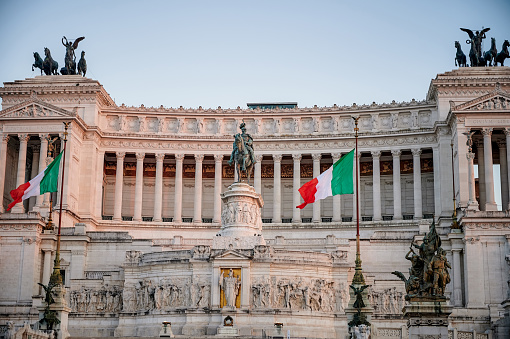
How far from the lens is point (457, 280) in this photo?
59.3 metres

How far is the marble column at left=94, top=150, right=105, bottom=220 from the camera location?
260 feet

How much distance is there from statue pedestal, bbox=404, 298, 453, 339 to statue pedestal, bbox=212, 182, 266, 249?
72.6ft

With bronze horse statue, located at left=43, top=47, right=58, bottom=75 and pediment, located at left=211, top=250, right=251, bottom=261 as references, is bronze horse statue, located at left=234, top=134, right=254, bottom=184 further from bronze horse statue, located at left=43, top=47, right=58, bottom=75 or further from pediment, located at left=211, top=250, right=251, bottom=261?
bronze horse statue, located at left=43, top=47, right=58, bottom=75

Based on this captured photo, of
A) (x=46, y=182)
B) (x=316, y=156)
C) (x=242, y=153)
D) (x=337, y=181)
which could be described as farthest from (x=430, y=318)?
(x=316, y=156)

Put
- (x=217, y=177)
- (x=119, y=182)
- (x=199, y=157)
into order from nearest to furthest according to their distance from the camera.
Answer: (x=119, y=182)
(x=217, y=177)
(x=199, y=157)

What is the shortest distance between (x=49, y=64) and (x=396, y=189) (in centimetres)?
3674

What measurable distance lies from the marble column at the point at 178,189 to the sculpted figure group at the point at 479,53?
29109 millimetres

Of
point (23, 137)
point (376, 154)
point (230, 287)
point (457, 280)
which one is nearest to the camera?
point (230, 287)

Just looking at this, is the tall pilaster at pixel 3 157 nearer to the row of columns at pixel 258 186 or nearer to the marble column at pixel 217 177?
the row of columns at pixel 258 186

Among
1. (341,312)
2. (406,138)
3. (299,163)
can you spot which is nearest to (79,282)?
(341,312)

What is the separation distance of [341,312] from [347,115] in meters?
32.9

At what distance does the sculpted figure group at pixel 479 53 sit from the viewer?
7879 centimetres

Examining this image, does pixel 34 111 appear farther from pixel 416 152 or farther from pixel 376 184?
→ pixel 416 152

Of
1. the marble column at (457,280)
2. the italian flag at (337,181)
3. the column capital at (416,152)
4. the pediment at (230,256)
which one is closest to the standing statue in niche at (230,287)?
the pediment at (230,256)
